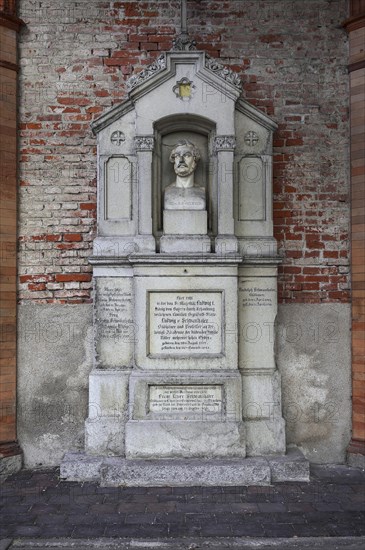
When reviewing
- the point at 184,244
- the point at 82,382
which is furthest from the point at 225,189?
the point at 82,382

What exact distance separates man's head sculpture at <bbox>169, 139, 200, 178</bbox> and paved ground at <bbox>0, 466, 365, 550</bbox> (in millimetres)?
3069

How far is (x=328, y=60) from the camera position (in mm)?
5848

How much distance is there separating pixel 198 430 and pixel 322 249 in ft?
7.73

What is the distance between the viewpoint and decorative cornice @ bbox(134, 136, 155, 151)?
17.5ft

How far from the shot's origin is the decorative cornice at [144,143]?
17.5ft

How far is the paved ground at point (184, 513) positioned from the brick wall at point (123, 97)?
1.93 meters

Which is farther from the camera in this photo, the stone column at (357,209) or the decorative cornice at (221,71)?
the stone column at (357,209)

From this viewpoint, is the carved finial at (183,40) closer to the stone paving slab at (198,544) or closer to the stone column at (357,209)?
the stone column at (357,209)


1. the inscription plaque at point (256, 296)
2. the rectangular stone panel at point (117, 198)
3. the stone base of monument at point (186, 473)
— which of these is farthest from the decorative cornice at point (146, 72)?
the stone base of monument at point (186, 473)

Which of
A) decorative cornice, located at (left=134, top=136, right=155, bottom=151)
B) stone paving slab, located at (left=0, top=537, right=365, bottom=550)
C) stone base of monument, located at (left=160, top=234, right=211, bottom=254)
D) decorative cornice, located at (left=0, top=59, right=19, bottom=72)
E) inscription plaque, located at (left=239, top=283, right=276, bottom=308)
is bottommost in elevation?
stone paving slab, located at (left=0, top=537, right=365, bottom=550)

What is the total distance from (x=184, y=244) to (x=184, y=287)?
0.43 m

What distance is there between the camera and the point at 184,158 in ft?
17.5

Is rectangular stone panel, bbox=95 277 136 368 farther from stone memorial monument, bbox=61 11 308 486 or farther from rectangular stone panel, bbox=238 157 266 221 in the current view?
rectangular stone panel, bbox=238 157 266 221

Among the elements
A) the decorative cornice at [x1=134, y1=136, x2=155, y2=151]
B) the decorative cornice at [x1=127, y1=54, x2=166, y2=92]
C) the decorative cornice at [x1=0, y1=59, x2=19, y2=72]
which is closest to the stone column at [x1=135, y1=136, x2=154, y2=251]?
the decorative cornice at [x1=134, y1=136, x2=155, y2=151]
